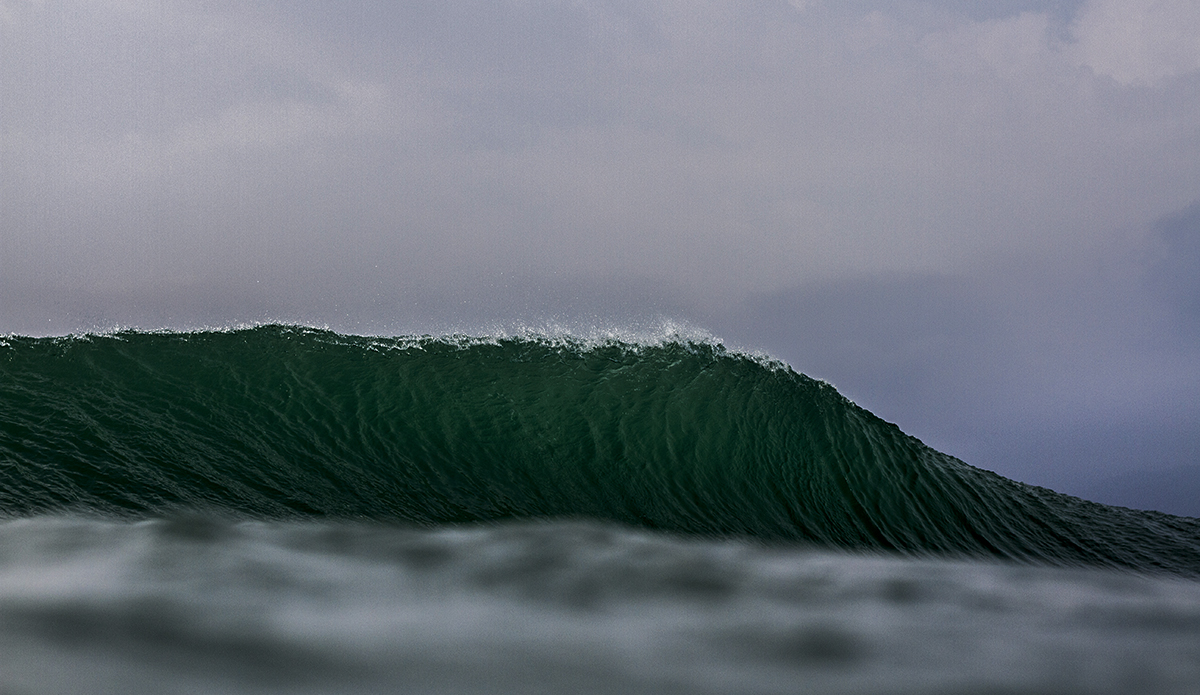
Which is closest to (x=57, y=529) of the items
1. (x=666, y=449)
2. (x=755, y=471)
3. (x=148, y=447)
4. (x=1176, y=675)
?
(x=148, y=447)

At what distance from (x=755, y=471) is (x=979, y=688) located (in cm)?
566

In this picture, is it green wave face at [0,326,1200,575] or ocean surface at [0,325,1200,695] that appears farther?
green wave face at [0,326,1200,575]

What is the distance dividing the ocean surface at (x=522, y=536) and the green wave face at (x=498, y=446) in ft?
0.12

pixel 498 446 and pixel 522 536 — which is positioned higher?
pixel 498 446

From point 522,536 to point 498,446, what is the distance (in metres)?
3.84

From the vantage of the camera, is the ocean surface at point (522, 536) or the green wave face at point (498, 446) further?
the green wave face at point (498, 446)

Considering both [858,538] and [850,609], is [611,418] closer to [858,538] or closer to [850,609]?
[858,538]

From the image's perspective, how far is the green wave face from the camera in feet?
19.0

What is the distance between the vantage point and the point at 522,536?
A: 11.1ft

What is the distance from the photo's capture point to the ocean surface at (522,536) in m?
2.17

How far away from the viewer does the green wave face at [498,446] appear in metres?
5.80

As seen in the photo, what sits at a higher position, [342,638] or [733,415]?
[733,415]

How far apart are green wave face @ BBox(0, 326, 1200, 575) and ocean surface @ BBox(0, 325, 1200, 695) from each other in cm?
4

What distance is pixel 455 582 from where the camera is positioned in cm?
273
